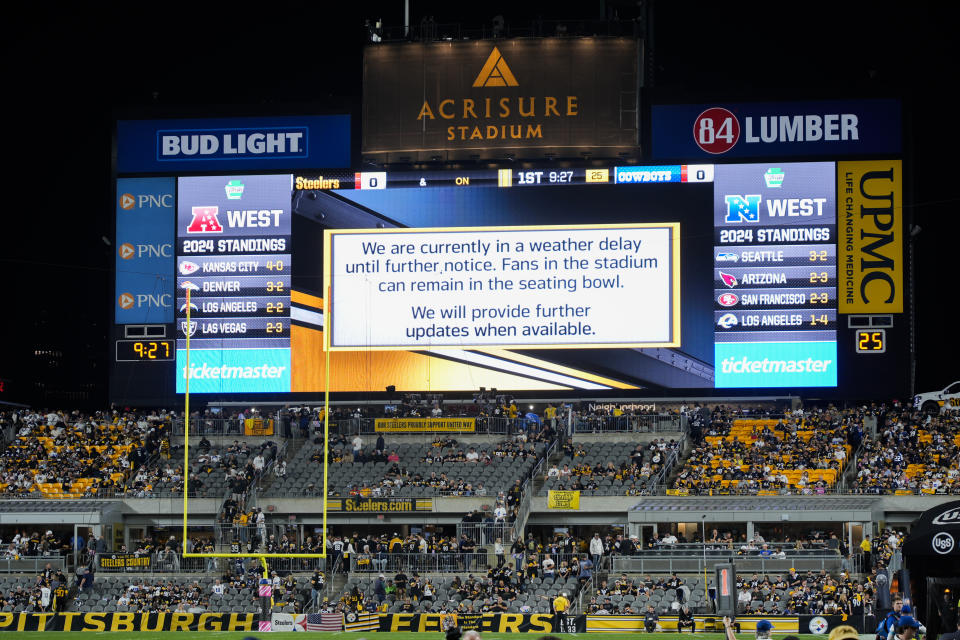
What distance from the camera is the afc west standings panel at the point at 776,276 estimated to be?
33656 mm

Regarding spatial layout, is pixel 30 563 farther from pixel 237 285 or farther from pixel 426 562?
pixel 426 562

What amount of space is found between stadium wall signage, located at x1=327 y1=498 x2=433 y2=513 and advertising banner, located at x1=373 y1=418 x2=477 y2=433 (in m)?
2.72

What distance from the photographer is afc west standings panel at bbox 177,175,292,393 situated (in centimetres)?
3522

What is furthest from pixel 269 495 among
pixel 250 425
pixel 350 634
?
pixel 350 634

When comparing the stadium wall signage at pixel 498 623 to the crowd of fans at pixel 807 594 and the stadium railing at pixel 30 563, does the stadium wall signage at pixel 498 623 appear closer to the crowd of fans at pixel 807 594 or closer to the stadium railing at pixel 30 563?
the crowd of fans at pixel 807 594

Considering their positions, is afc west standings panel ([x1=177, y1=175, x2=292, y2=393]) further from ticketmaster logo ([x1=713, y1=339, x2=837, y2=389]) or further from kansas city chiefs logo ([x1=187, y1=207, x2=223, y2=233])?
ticketmaster logo ([x1=713, y1=339, x2=837, y2=389])

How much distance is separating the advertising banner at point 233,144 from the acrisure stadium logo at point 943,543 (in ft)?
78.8

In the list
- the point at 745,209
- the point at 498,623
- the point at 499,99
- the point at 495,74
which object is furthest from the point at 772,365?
the point at 498,623

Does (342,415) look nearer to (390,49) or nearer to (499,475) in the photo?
(499,475)

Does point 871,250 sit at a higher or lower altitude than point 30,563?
higher

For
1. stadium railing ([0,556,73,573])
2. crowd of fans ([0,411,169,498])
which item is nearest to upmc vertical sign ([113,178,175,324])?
crowd of fans ([0,411,169,498])

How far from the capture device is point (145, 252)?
3606 cm

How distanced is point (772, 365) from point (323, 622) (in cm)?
1197

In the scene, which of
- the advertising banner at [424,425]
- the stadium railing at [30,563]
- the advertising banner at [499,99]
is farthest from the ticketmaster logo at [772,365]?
the stadium railing at [30,563]
